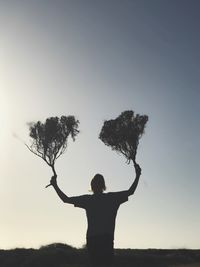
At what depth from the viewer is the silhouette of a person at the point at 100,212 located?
27.3ft

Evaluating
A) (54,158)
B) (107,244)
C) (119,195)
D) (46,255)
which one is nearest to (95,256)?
(107,244)

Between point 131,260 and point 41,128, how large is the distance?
5.11 m

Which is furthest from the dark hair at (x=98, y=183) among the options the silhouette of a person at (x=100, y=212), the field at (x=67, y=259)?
the field at (x=67, y=259)

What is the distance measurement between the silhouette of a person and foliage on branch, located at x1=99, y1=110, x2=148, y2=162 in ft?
7.47

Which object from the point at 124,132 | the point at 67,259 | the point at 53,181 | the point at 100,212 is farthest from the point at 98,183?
the point at 67,259

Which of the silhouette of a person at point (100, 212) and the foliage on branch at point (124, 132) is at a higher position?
the foliage on branch at point (124, 132)

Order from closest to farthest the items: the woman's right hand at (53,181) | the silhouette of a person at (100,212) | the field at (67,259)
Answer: the silhouette of a person at (100,212) → the woman's right hand at (53,181) → the field at (67,259)

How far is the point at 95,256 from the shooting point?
8.28 m

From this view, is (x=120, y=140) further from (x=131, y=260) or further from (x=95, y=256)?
(x=131, y=260)

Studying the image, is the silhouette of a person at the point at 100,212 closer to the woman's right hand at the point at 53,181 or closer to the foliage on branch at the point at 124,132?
the woman's right hand at the point at 53,181

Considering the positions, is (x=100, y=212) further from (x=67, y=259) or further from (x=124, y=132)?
(x=67, y=259)

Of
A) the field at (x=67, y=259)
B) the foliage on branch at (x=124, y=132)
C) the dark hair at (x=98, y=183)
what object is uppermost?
the foliage on branch at (x=124, y=132)

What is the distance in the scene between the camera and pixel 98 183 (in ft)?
28.8

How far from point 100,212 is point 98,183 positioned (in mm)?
495
